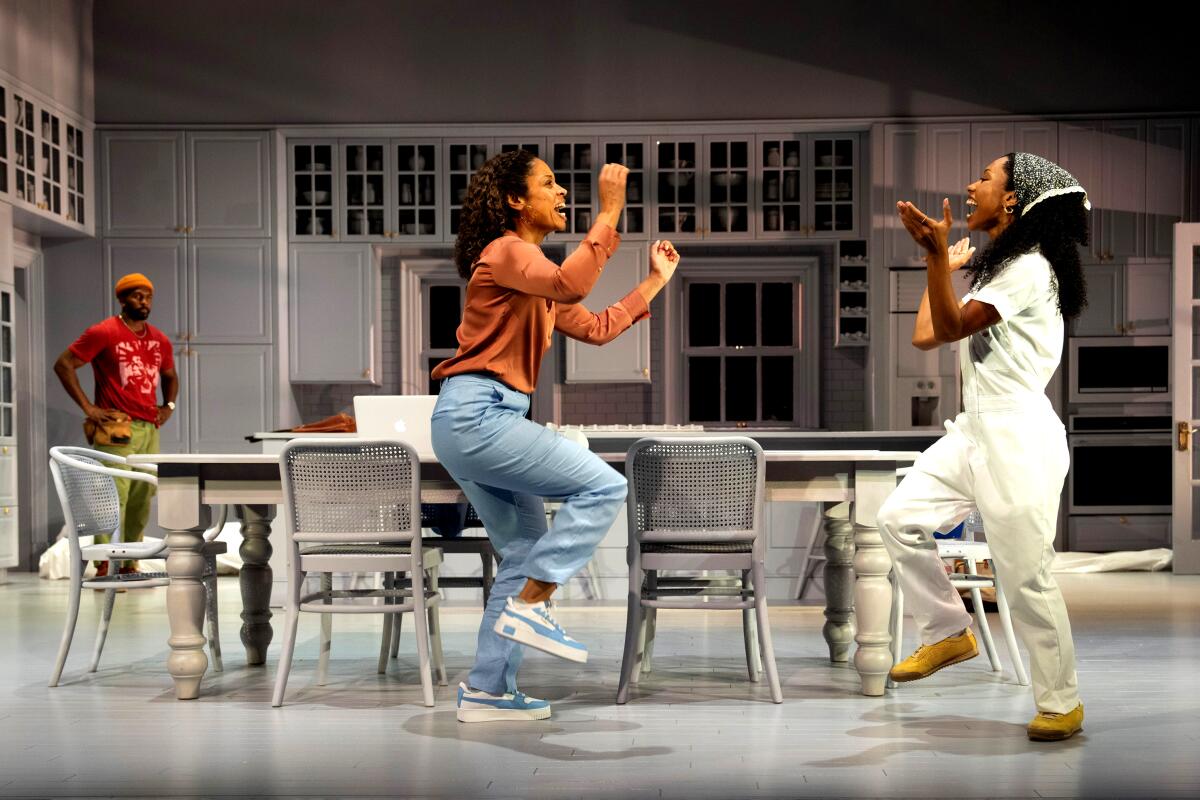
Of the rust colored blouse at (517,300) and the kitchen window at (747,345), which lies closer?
the rust colored blouse at (517,300)

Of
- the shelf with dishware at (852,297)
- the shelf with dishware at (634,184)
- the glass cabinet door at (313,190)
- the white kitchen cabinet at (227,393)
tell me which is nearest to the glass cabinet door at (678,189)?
the shelf with dishware at (634,184)

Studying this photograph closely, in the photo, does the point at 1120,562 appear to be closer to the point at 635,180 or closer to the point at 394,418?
the point at 635,180

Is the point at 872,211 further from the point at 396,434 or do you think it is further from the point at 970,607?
the point at 396,434

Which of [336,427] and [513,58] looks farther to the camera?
[513,58]

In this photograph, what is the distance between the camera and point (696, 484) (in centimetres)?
350

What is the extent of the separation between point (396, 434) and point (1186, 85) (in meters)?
6.75

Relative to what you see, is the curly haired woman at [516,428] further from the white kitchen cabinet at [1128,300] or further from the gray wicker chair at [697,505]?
the white kitchen cabinet at [1128,300]

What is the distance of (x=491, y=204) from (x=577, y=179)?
5.62 meters

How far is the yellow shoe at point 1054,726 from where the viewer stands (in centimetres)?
301

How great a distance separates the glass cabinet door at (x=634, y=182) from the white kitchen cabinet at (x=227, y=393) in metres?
2.63

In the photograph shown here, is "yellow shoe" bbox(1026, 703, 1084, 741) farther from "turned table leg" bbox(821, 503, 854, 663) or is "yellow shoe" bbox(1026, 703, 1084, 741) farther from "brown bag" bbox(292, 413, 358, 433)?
"brown bag" bbox(292, 413, 358, 433)

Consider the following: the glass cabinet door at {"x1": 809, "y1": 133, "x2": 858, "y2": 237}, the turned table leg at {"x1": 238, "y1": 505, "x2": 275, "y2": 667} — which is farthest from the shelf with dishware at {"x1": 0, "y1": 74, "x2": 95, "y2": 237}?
the glass cabinet door at {"x1": 809, "y1": 133, "x2": 858, "y2": 237}

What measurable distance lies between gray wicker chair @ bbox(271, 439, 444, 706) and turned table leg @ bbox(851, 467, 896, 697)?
49.1 inches

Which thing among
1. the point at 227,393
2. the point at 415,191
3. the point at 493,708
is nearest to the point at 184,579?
the point at 493,708
